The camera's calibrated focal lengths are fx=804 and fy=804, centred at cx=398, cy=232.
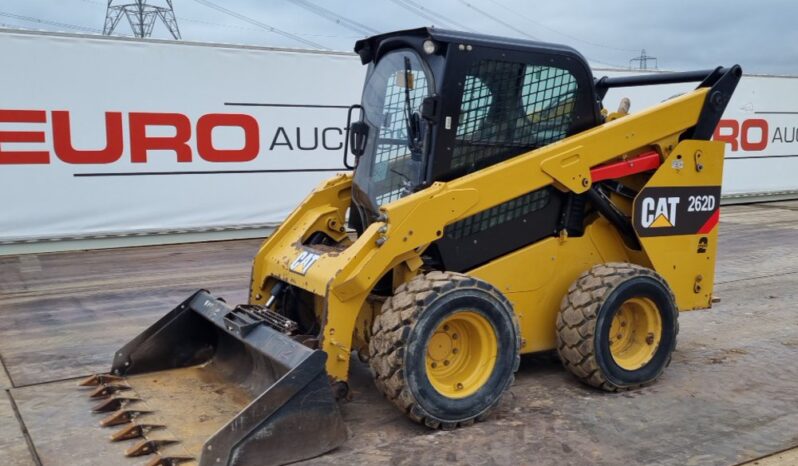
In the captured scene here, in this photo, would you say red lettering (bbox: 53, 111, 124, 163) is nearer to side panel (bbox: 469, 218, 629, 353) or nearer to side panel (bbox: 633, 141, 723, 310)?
side panel (bbox: 469, 218, 629, 353)

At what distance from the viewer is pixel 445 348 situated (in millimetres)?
4602

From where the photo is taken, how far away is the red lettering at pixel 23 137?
10.5 m

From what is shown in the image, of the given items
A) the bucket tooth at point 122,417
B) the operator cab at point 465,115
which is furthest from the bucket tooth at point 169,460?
the operator cab at point 465,115

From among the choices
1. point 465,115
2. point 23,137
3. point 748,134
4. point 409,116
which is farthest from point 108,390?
point 748,134

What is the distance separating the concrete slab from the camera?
417 centimetres

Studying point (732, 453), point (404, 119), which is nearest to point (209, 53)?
point (404, 119)

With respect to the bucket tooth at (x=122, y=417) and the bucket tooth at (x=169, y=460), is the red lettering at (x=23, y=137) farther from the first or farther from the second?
the bucket tooth at (x=169, y=460)

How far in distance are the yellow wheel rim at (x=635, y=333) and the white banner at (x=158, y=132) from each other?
26.5 feet

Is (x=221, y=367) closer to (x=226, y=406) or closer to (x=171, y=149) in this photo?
(x=226, y=406)

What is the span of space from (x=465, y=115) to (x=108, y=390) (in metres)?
2.82

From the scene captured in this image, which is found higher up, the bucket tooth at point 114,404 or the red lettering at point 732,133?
the red lettering at point 732,133

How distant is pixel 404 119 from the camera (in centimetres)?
505

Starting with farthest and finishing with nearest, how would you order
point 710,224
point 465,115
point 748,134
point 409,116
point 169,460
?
1. point 748,134
2. point 710,224
3. point 409,116
4. point 465,115
5. point 169,460

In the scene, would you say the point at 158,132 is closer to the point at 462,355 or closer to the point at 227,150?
the point at 227,150
